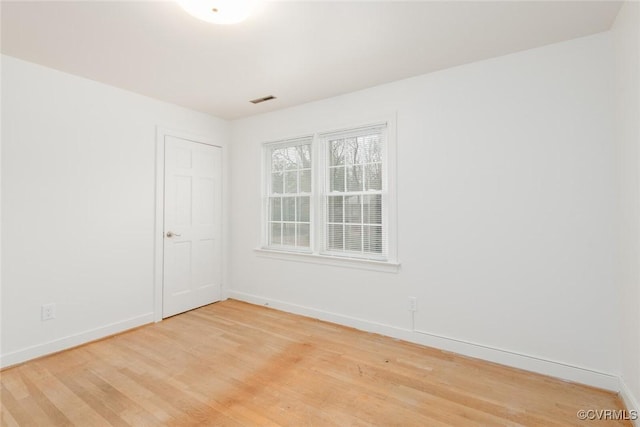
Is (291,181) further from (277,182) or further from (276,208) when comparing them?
(276,208)

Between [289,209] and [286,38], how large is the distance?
205 centimetres

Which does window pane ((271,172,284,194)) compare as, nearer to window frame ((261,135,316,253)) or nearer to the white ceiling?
window frame ((261,135,316,253))

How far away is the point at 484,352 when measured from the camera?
2559 mm

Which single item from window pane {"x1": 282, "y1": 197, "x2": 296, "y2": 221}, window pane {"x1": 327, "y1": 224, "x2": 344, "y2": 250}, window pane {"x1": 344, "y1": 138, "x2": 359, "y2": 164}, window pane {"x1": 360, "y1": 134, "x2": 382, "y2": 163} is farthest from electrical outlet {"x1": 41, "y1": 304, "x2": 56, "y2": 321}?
window pane {"x1": 360, "y1": 134, "x2": 382, "y2": 163}

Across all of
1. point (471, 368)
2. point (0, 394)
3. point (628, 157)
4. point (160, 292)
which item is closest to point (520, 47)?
point (628, 157)

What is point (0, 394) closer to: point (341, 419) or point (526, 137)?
point (341, 419)

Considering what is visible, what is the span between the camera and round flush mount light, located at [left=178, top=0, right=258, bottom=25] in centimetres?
177

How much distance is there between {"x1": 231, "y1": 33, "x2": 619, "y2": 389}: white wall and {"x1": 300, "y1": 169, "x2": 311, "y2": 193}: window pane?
0.78 metres

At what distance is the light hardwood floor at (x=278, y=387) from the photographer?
1866mm

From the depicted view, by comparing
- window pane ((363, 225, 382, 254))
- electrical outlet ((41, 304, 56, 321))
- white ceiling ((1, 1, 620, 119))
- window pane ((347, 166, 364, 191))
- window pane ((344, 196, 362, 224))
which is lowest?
electrical outlet ((41, 304, 56, 321))

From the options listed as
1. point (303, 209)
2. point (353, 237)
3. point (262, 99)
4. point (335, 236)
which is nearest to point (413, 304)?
point (353, 237)

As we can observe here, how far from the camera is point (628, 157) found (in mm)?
1890

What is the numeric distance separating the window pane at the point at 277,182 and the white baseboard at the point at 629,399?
11.5 feet

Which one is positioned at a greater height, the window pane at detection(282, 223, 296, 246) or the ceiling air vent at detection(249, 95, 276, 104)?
the ceiling air vent at detection(249, 95, 276, 104)
